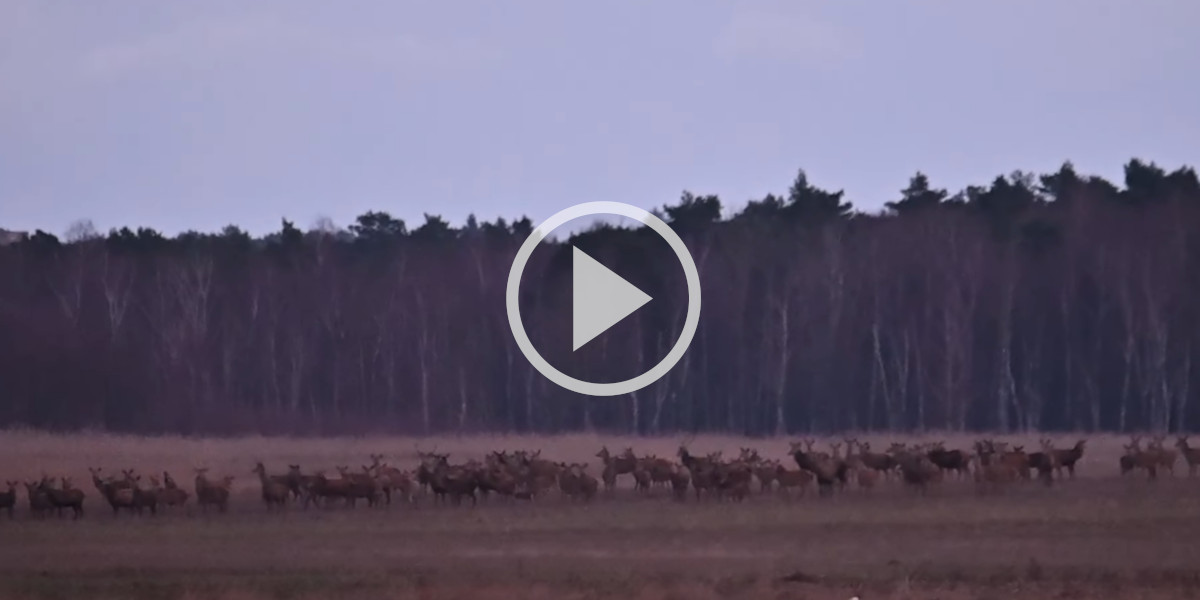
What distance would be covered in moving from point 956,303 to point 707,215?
428 inches

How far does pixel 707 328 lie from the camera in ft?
178

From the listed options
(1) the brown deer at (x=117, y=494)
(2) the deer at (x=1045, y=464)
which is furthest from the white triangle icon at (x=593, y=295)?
(1) the brown deer at (x=117, y=494)

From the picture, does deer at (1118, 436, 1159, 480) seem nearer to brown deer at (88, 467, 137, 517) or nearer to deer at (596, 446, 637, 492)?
deer at (596, 446, 637, 492)

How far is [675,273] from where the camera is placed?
54.3 metres

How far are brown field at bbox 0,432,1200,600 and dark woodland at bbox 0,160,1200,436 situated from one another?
2230 centimetres

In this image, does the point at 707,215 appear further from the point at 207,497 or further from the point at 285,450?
the point at 207,497

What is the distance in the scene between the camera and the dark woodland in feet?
163

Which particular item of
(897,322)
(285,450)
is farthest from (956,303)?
(285,450)

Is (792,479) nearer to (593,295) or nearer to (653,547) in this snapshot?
(653,547)

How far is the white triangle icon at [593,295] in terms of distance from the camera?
2077 inches

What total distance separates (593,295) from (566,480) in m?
31.5

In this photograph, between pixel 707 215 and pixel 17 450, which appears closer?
pixel 17 450

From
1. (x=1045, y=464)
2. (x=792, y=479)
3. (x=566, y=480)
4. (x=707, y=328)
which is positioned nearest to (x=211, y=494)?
(x=566, y=480)

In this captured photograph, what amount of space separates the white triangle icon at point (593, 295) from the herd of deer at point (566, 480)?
2409 centimetres
